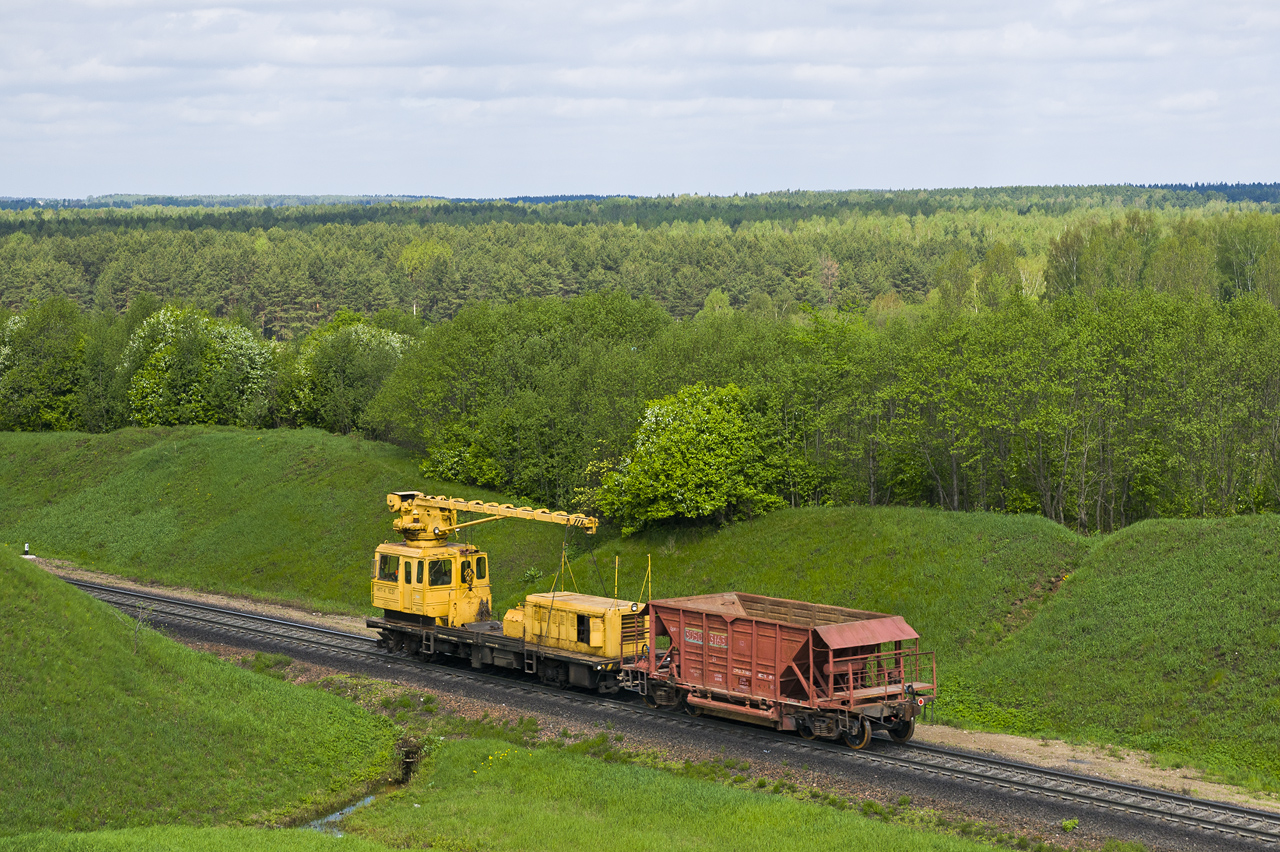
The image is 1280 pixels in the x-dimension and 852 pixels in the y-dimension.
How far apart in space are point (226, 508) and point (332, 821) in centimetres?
5131

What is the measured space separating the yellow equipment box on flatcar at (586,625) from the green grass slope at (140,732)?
6.28 metres

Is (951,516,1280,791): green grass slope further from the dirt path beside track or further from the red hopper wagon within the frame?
the red hopper wagon

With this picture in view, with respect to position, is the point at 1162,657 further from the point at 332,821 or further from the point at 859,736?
the point at 332,821

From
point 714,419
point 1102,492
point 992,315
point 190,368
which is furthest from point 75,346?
point 1102,492

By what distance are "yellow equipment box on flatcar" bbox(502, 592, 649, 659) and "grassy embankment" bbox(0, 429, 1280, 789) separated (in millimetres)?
10980

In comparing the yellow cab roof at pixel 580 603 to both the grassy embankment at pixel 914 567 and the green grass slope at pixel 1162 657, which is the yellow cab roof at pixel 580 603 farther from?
the green grass slope at pixel 1162 657

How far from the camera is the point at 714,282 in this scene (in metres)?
173

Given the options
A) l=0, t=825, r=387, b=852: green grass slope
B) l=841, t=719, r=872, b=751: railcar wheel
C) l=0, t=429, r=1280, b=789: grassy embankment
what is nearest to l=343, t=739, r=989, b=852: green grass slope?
l=0, t=825, r=387, b=852: green grass slope

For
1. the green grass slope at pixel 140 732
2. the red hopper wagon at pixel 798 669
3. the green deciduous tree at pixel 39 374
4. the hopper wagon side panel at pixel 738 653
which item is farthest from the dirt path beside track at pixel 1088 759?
the green deciduous tree at pixel 39 374

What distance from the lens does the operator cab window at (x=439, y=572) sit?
1684 inches

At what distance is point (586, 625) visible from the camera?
123 ft

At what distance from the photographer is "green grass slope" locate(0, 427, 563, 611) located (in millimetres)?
65000

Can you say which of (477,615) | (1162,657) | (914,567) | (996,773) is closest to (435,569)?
(477,615)

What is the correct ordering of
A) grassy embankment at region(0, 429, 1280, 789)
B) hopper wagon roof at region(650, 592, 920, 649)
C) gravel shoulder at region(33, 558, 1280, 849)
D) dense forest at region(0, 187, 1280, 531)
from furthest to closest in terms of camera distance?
dense forest at region(0, 187, 1280, 531)
grassy embankment at region(0, 429, 1280, 789)
hopper wagon roof at region(650, 592, 920, 649)
gravel shoulder at region(33, 558, 1280, 849)
